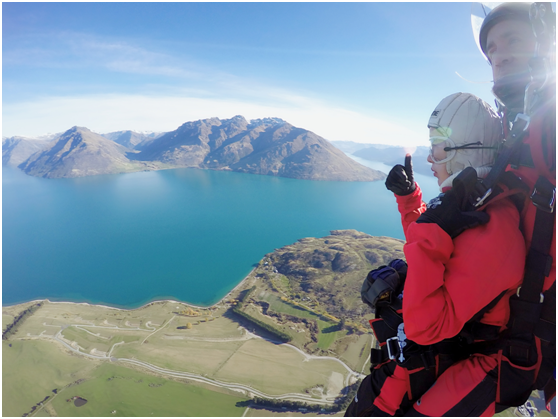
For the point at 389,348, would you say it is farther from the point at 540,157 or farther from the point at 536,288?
the point at 540,157

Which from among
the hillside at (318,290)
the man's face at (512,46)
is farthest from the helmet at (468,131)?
the hillside at (318,290)

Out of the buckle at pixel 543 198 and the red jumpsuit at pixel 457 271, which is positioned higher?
the buckle at pixel 543 198

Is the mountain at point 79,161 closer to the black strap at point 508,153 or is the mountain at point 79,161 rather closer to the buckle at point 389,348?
the buckle at point 389,348

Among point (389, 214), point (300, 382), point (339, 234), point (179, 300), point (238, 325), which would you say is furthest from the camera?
point (389, 214)

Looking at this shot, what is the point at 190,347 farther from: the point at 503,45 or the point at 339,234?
the point at 339,234

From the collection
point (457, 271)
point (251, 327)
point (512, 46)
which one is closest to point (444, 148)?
point (512, 46)

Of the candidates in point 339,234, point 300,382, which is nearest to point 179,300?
point 300,382
